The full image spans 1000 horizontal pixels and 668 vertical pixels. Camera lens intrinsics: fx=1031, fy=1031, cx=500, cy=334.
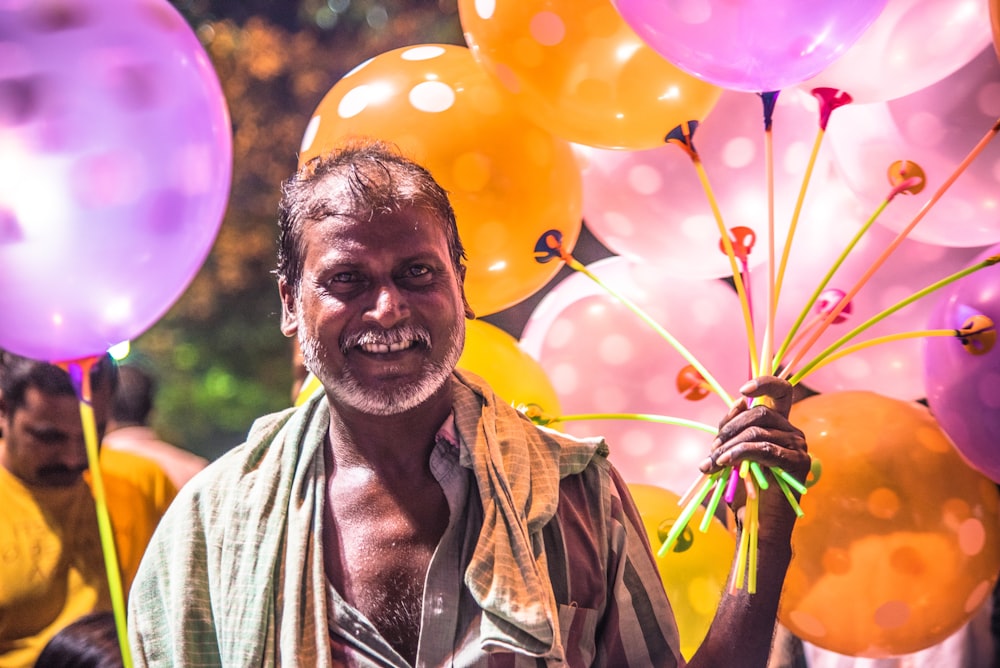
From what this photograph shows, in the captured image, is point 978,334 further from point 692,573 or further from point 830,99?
point 692,573

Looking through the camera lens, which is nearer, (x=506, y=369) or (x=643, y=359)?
(x=506, y=369)

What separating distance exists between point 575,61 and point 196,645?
1195 millimetres

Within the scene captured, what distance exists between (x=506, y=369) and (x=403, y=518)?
0.57 meters

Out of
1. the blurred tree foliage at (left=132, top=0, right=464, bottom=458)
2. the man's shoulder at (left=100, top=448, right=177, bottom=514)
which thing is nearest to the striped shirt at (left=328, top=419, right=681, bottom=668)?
the man's shoulder at (left=100, top=448, right=177, bottom=514)

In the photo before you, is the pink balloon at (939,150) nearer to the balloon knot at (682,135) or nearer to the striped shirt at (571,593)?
the balloon knot at (682,135)

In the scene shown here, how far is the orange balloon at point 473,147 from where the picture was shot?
1.99m

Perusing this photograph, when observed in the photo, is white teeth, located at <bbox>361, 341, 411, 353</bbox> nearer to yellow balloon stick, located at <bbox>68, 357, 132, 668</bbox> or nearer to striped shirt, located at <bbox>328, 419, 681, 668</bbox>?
striped shirt, located at <bbox>328, 419, 681, 668</bbox>

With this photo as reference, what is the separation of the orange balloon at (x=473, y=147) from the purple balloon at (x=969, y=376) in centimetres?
78

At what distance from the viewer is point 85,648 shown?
1968 mm

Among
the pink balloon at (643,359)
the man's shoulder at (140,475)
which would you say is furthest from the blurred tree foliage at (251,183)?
the pink balloon at (643,359)

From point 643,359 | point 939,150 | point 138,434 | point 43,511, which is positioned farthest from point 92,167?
point 138,434

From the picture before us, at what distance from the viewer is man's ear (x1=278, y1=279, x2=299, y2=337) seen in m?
1.70

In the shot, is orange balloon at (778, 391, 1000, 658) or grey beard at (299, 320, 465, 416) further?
orange balloon at (778, 391, 1000, 658)

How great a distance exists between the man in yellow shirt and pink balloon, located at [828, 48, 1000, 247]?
5.64 ft
